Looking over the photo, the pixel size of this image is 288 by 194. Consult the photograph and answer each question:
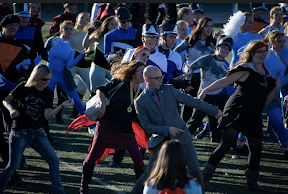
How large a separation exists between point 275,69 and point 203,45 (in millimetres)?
1690

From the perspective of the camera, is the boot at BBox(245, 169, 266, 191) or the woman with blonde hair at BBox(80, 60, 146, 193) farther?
the boot at BBox(245, 169, 266, 191)

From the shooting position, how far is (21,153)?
4906 mm

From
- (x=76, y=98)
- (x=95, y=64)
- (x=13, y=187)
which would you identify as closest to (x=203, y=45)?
(x=95, y=64)

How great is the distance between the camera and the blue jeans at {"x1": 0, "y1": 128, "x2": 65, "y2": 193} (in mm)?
4863

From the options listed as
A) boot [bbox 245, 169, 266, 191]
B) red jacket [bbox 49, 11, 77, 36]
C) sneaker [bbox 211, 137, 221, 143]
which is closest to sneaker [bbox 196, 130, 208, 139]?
sneaker [bbox 211, 137, 221, 143]

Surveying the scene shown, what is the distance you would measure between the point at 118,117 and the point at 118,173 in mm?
1544

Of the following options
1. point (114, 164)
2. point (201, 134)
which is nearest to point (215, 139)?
point (201, 134)

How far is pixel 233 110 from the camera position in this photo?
5426 millimetres

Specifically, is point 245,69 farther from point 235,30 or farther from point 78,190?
point 235,30

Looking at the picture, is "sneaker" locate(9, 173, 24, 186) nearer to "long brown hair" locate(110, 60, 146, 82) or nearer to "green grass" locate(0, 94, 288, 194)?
"green grass" locate(0, 94, 288, 194)

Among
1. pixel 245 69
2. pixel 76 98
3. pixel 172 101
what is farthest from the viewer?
pixel 76 98

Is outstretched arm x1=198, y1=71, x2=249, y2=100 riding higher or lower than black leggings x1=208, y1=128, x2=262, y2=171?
higher

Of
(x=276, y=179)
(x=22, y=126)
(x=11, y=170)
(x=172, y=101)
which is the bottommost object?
(x=276, y=179)

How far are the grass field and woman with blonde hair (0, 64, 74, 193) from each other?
22.9 inches
